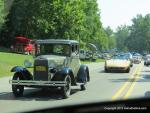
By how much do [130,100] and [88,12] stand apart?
3642 inches

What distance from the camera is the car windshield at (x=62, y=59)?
15.5m

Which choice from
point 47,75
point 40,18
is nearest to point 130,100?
point 47,75

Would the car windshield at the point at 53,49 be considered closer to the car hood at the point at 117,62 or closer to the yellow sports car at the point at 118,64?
the yellow sports car at the point at 118,64

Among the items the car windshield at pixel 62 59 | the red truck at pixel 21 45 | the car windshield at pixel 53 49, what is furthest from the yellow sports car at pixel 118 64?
the red truck at pixel 21 45

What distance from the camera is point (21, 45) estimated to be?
232 feet

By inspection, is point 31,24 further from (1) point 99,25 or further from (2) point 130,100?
(2) point 130,100

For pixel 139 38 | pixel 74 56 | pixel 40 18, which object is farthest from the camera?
pixel 139 38

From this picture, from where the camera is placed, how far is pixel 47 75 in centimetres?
1584

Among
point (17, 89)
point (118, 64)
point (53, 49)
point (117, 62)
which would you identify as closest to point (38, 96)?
point (17, 89)

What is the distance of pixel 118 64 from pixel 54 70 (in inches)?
788

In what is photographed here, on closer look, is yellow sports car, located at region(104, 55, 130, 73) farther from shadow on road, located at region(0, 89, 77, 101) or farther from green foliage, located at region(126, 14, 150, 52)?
green foliage, located at region(126, 14, 150, 52)

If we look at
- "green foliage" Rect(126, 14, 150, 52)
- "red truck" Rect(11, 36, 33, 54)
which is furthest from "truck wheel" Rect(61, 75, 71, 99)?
"green foliage" Rect(126, 14, 150, 52)

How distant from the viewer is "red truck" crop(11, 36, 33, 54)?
6899cm

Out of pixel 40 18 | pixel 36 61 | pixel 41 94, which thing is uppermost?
pixel 40 18
